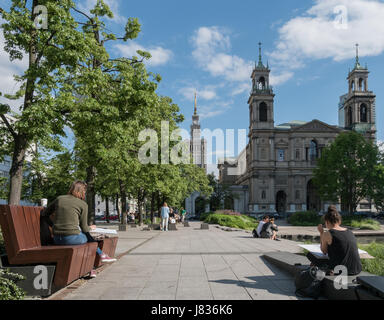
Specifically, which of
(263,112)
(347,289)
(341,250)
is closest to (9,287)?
(347,289)

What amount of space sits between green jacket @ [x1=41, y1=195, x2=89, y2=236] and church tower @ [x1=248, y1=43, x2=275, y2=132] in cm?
7988

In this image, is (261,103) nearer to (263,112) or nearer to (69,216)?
(263,112)

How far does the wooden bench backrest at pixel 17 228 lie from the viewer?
17.9ft

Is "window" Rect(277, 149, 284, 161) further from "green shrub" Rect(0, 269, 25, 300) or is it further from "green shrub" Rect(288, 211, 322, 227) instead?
"green shrub" Rect(0, 269, 25, 300)

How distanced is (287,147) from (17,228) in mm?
83897

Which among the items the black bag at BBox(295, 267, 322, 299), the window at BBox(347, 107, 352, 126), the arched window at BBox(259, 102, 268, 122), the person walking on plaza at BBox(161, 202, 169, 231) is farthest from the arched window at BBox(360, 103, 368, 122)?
the black bag at BBox(295, 267, 322, 299)

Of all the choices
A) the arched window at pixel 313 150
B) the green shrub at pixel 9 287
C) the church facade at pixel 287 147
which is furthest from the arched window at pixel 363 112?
the green shrub at pixel 9 287

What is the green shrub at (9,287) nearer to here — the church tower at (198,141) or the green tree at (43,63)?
the green tree at (43,63)

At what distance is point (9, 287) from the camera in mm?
5238

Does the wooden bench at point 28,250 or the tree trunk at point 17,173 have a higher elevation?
the tree trunk at point 17,173

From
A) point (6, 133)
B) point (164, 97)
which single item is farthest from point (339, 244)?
point (164, 97)

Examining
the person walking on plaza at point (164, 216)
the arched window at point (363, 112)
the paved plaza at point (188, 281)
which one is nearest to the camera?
the paved plaza at point (188, 281)

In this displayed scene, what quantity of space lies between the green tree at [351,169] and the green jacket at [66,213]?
51.4 m

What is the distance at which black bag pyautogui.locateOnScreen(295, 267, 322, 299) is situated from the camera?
18.6 ft
